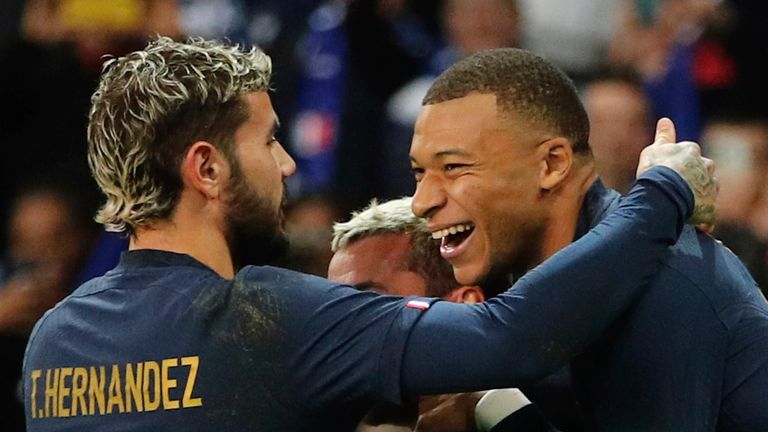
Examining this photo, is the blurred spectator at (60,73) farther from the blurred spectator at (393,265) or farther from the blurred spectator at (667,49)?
the blurred spectator at (393,265)

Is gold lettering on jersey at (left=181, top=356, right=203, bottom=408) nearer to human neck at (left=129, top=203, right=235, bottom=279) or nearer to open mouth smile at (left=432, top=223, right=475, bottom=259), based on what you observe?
human neck at (left=129, top=203, right=235, bottom=279)

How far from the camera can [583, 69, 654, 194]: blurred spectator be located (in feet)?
18.8

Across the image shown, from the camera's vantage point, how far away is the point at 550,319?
9.07ft

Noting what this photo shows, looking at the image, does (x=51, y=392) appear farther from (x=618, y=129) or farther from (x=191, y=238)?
(x=618, y=129)

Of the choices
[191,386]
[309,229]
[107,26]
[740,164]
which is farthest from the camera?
[107,26]

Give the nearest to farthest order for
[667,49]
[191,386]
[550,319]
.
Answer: [550,319]
[191,386]
[667,49]

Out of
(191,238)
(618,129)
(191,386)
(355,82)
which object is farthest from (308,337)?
(355,82)

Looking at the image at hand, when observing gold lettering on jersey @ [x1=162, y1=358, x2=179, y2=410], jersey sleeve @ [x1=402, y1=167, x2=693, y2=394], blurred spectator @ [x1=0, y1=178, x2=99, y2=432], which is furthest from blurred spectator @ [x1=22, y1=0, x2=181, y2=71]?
jersey sleeve @ [x1=402, y1=167, x2=693, y2=394]

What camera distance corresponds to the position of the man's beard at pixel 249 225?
9.99 feet

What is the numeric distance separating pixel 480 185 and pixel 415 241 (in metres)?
0.52

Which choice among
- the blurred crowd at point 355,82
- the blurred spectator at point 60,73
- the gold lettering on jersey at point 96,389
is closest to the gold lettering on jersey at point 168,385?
the gold lettering on jersey at point 96,389

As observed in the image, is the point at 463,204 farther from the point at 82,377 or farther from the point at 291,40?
the point at 291,40

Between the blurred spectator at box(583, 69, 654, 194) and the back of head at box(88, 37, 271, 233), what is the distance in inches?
111

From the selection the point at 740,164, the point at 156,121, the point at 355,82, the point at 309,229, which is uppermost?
the point at 156,121
